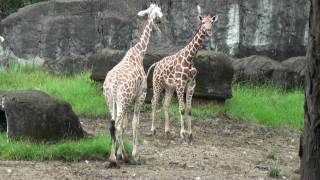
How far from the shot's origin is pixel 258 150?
11.3m

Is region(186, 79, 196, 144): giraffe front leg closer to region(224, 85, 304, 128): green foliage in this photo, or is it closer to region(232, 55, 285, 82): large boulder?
region(224, 85, 304, 128): green foliage

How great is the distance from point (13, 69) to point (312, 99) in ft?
45.7

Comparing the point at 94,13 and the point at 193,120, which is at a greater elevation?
the point at 94,13

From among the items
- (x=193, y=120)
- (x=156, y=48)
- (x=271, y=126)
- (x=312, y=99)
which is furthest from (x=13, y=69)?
(x=312, y=99)

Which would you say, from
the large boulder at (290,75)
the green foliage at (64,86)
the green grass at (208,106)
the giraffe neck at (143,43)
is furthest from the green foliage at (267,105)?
the giraffe neck at (143,43)

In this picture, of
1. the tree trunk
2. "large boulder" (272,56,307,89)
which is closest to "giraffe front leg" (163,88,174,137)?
"large boulder" (272,56,307,89)

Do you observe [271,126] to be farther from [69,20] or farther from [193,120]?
[69,20]

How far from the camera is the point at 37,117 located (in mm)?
9648

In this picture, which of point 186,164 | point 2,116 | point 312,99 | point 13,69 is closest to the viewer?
point 312,99

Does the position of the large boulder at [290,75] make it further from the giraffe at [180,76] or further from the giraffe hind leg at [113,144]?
the giraffe hind leg at [113,144]

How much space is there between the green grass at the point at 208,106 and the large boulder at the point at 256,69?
27 centimetres

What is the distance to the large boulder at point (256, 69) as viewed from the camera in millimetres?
16469

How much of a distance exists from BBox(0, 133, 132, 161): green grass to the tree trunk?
16.9ft

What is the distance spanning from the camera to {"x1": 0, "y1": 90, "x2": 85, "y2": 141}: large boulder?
31.7 ft
